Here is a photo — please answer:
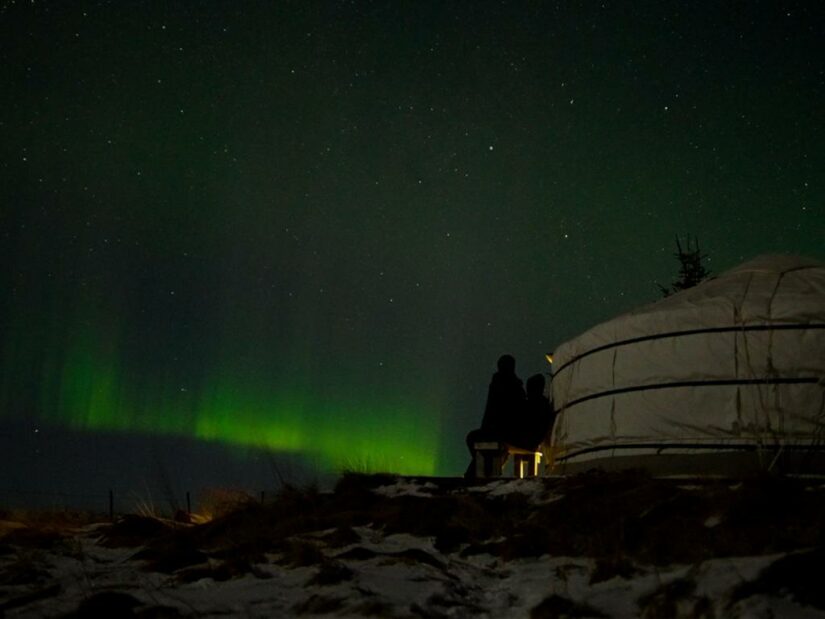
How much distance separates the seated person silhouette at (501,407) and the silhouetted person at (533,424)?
0.30 feet

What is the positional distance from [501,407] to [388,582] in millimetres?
5323

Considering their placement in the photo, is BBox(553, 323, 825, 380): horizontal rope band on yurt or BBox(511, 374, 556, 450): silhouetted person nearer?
BBox(553, 323, 825, 380): horizontal rope band on yurt

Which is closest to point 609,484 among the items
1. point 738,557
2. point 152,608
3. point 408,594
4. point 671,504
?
point 671,504

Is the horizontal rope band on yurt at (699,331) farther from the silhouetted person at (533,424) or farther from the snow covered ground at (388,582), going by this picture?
the snow covered ground at (388,582)

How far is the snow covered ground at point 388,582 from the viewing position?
258 cm

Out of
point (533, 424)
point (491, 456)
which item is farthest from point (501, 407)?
point (491, 456)

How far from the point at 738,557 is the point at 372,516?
2.80 meters

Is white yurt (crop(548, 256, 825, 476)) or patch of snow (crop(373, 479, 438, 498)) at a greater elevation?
white yurt (crop(548, 256, 825, 476))

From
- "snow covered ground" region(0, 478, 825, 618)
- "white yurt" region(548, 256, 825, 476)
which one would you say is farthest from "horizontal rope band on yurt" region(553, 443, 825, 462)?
"snow covered ground" region(0, 478, 825, 618)

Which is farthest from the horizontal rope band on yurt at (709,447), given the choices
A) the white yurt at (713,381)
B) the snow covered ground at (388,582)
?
the snow covered ground at (388,582)

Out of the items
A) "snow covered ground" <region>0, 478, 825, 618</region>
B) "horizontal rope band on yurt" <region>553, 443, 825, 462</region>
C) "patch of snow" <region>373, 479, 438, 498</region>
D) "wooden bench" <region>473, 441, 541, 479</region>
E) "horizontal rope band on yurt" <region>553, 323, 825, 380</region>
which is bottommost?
"snow covered ground" <region>0, 478, 825, 618</region>

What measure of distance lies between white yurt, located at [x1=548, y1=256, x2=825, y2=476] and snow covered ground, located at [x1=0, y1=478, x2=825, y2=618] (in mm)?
1891

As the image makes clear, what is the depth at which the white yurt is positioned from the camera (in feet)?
19.3

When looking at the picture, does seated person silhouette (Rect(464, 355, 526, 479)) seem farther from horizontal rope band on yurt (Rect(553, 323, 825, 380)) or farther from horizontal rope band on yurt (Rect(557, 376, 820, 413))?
horizontal rope band on yurt (Rect(557, 376, 820, 413))
